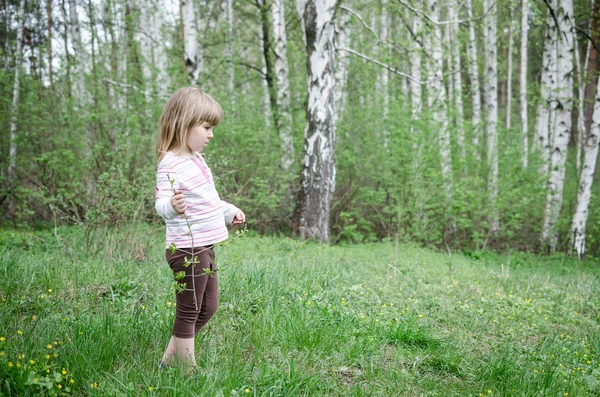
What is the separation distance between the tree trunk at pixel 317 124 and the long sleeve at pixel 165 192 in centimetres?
541

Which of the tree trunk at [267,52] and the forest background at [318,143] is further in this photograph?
the tree trunk at [267,52]

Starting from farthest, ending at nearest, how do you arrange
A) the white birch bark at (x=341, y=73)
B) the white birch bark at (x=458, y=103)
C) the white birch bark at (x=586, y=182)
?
the white birch bark at (x=341, y=73)
the white birch bark at (x=458, y=103)
the white birch bark at (x=586, y=182)

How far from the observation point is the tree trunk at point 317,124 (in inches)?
302

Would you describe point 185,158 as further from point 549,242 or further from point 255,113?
point 549,242

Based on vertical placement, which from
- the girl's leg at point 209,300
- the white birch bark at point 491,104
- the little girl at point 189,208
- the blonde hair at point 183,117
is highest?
the white birch bark at point 491,104

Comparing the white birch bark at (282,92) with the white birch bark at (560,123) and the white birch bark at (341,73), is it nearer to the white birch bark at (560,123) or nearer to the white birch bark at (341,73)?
the white birch bark at (341,73)

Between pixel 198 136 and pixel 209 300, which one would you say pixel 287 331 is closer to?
pixel 209 300

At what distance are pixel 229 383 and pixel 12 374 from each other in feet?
3.47

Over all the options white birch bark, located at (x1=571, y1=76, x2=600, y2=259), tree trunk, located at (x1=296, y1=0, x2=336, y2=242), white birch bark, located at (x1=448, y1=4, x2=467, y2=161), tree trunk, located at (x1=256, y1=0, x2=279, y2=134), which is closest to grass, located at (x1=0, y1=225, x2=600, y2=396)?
tree trunk, located at (x1=296, y1=0, x2=336, y2=242)

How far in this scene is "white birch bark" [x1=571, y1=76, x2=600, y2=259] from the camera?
31.0 feet

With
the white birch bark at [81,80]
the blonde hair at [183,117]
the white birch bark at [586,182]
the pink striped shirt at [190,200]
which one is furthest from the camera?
the white birch bark at [586,182]

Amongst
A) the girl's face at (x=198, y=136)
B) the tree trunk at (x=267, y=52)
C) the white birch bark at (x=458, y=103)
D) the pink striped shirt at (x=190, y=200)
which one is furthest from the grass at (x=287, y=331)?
the tree trunk at (x=267, y=52)

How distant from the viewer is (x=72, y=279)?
396 cm

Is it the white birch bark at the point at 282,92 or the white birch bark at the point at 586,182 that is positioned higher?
the white birch bark at the point at 282,92
